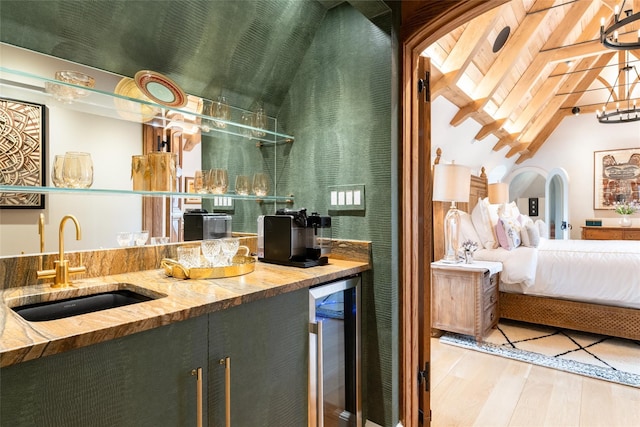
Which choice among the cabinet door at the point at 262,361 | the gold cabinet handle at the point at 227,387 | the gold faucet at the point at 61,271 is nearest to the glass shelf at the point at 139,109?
the gold faucet at the point at 61,271

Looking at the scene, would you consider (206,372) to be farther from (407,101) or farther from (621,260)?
(621,260)

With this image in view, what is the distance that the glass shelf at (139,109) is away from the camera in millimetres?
1318

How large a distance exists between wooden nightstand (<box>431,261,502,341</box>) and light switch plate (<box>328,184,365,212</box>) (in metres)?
1.79

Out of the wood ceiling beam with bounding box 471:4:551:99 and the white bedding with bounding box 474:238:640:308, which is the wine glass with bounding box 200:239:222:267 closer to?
the white bedding with bounding box 474:238:640:308

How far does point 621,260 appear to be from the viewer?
328cm

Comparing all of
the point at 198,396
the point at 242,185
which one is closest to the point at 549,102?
the point at 242,185

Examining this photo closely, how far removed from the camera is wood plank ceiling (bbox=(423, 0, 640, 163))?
3.31 metres

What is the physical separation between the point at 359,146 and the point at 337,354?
109 cm

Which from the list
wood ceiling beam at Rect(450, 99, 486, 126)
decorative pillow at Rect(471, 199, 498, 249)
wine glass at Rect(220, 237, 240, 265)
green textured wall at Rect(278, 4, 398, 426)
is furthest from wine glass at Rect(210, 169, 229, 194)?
decorative pillow at Rect(471, 199, 498, 249)

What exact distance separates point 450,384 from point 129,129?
260 centimetres

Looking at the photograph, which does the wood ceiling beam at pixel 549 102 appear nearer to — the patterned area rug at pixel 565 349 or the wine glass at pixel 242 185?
the patterned area rug at pixel 565 349

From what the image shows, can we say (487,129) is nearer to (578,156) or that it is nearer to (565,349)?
(565,349)

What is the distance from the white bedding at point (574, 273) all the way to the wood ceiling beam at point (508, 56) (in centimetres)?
184

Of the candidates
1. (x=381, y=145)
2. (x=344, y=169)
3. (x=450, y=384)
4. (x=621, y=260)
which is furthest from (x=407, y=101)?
(x=621, y=260)
